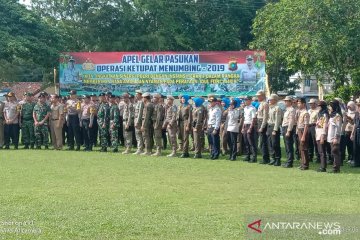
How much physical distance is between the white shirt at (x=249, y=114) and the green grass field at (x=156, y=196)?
1305 millimetres

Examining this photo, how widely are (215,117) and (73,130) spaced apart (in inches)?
198

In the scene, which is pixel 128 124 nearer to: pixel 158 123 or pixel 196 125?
pixel 158 123

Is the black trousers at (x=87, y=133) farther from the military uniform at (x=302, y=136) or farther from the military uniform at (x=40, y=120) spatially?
the military uniform at (x=302, y=136)

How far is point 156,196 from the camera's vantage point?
35.0 ft

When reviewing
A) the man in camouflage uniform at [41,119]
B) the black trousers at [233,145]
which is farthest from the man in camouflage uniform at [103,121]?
the black trousers at [233,145]

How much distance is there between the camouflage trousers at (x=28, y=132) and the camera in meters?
20.6

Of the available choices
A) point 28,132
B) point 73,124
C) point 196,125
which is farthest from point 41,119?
Answer: point 196,125

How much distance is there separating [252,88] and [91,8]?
19794mm

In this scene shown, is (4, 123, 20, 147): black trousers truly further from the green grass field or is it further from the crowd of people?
the green grass field

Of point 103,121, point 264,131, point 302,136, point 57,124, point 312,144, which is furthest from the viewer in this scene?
point 57,124

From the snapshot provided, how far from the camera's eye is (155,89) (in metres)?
23.9

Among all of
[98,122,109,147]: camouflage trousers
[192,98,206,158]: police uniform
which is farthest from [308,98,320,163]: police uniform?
[98,122,109,147]: camouflage trousers

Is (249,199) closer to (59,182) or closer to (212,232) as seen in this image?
(212,232)

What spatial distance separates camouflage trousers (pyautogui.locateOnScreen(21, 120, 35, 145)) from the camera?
20.6m
